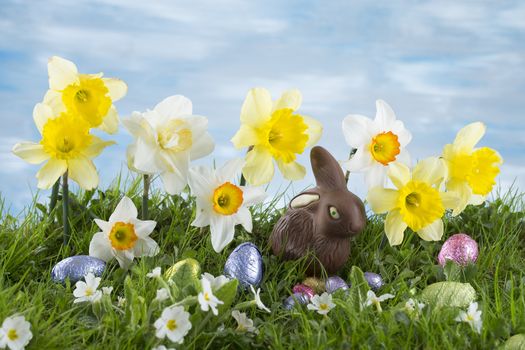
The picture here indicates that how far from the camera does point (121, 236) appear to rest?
2723 mm

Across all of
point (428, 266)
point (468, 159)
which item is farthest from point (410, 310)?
point (468, 159)

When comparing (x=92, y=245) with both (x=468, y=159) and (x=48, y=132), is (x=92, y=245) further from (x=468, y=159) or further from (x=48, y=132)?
(x=468, y=159)

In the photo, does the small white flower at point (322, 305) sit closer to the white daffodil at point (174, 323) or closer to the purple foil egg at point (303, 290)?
the purple foil egg at point (303, 290)

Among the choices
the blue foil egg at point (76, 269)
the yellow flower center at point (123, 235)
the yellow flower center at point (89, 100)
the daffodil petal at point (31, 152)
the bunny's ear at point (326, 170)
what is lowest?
the blue foil egg at point (76, 269)

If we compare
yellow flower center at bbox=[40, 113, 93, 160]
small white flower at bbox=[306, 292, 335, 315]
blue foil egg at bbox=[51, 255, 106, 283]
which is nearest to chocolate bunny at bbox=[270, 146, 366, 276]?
small white flower at bbox=[306, 292, 335, 315]

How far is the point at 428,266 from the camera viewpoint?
286cm

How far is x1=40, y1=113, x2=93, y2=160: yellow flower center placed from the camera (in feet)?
8.64

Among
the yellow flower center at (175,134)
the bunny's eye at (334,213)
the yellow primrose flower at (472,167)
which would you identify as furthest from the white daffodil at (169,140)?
the yellow primrose flower at (472,167)

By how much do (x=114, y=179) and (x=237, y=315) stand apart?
1.32m

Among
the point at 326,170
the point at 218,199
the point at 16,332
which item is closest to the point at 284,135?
the point at 326,170

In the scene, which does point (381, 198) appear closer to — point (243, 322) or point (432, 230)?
point (432, 230)

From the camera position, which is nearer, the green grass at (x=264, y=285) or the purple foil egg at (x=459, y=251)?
the green grass at (x=264, y=285)

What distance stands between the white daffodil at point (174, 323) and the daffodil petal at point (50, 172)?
938 millimetres

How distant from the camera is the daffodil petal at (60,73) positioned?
106 inches
